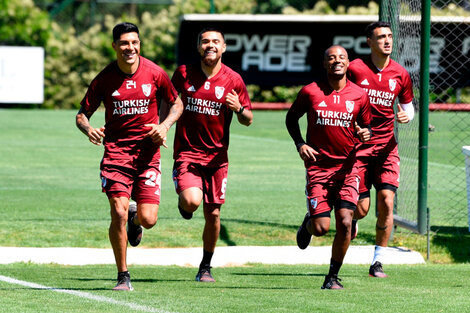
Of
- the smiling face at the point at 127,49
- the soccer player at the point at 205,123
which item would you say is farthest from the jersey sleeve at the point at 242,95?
the smiling face at the point at 127,49

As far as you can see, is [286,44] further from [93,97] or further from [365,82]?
[93,97]

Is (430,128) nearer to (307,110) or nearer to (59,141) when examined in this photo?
(307,110)

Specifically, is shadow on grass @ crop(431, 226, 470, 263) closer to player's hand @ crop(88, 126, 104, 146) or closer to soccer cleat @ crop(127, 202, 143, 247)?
soccer cleat @ crop(127, 202, 143, 247)

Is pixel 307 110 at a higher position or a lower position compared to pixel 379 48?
lower

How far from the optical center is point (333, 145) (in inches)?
336

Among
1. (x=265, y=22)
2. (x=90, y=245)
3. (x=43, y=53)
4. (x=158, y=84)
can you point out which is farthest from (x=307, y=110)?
(x=43, y=53)

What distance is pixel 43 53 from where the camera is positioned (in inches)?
1415

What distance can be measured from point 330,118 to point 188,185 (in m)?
1.46

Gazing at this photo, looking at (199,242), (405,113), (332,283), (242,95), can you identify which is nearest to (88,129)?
(242,95)

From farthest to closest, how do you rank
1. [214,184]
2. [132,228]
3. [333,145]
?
[132,228] < [214,184] < [333,145]

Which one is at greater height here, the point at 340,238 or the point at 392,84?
the point at 392,84

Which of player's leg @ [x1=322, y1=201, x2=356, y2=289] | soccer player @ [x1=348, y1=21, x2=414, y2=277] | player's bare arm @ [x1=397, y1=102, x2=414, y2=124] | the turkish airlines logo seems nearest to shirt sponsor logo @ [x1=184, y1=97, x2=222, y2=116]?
the turkish airlines logo

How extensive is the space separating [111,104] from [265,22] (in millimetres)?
26329

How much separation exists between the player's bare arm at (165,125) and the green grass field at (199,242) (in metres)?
1.30
